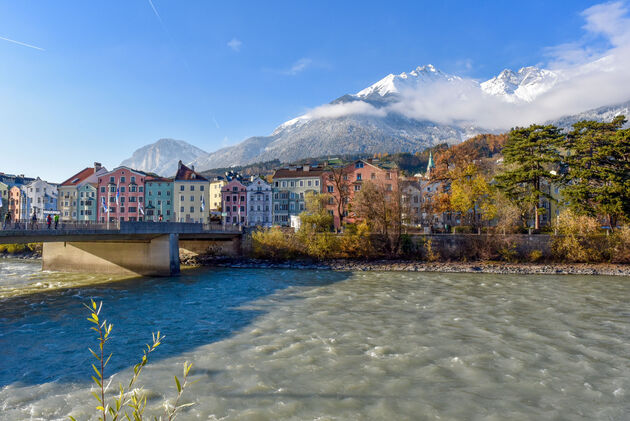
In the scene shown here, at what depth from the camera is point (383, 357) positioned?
15.0m

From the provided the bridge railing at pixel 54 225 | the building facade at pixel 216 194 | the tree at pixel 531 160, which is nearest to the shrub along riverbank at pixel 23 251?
the bridge railing at pixel 54 225

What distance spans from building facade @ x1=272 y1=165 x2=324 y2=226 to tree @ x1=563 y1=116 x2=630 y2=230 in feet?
144

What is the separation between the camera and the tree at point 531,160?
4909cm

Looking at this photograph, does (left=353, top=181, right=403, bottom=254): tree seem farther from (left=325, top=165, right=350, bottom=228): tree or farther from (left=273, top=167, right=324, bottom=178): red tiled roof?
(left=273, top=167, right=324, bottom=178): red tiled roof

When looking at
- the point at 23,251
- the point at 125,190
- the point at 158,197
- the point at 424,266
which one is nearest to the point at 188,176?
the point at 158,197

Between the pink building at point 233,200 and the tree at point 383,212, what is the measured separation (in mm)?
39353

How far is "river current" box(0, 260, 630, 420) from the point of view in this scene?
11359 millimetres

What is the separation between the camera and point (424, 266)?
43.7 metres

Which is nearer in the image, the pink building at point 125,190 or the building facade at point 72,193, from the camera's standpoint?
the pink building at point 125,190

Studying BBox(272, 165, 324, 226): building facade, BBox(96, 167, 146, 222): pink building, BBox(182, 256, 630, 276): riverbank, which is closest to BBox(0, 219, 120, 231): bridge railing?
BBox(182, 256, 630, 276): riverbank

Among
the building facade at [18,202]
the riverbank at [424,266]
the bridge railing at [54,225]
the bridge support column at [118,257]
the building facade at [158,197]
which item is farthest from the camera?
the building facade at [18,202]

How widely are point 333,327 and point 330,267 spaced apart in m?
25.3

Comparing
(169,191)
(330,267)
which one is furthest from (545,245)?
(169,191)

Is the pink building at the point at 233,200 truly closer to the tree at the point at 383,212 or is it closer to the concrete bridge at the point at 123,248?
the concrete bridge at the point at 123,248
